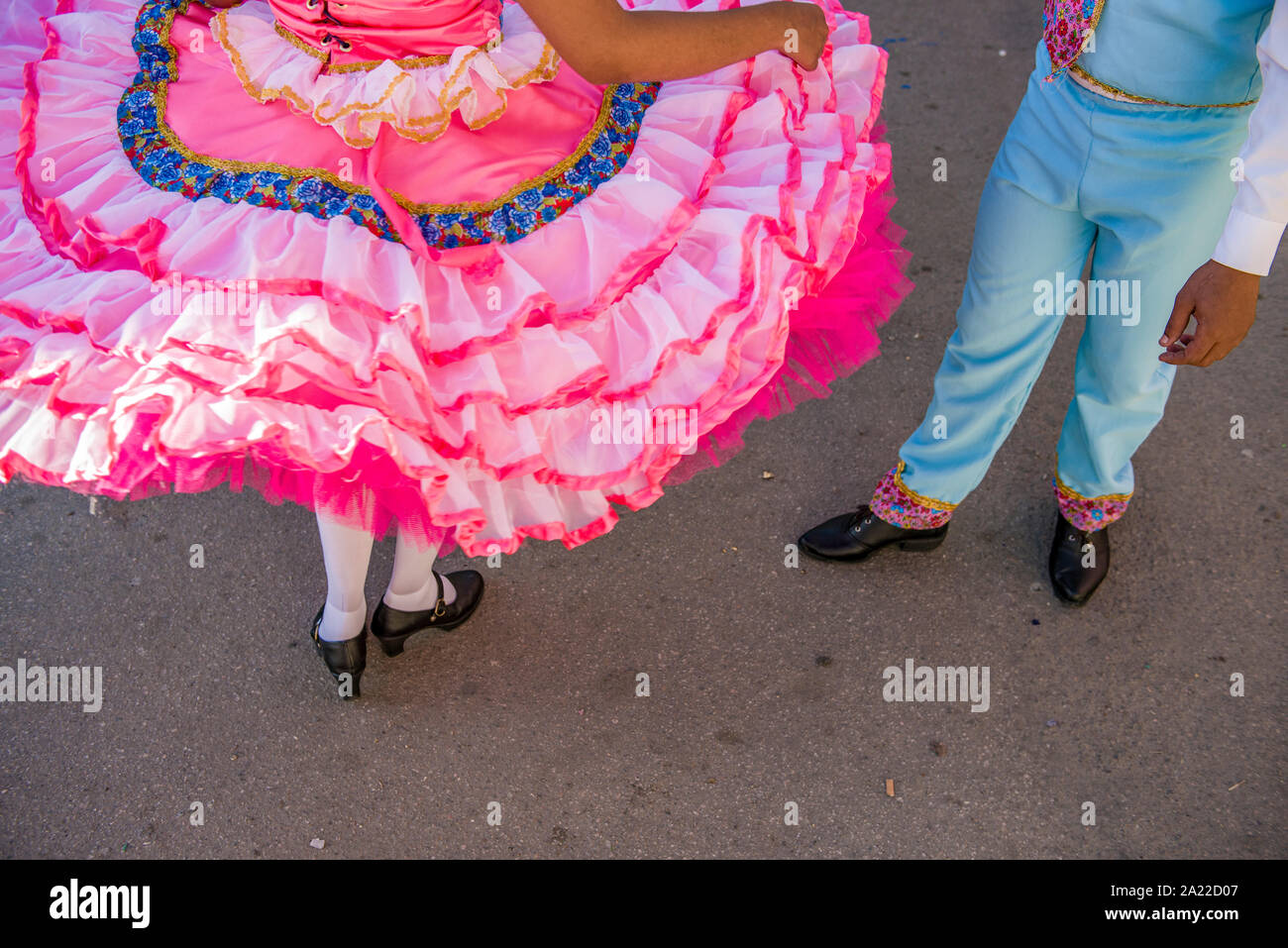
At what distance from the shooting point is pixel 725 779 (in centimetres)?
216

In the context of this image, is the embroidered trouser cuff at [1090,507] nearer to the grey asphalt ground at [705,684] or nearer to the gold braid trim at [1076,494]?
the gold braid trim at [1076,494]

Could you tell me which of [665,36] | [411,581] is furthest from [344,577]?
[665,36]

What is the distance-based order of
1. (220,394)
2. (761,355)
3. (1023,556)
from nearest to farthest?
(220,394) < (761,355) < (1023,556)

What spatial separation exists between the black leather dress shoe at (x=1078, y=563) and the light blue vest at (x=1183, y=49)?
1.04 meters

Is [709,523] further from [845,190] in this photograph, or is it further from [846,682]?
[845,190]

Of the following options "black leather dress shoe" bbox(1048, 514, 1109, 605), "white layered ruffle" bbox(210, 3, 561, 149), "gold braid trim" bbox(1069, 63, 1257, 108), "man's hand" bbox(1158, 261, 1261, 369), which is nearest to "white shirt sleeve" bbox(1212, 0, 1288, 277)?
"man's hand" bbox(1158, 261, 1261, 369)

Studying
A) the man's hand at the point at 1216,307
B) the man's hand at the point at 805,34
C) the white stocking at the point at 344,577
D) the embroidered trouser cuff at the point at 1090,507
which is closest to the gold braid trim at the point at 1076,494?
the embroidered trouser cuff at the point at 1090,507

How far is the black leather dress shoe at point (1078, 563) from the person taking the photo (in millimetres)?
2453

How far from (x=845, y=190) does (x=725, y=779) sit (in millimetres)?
1172

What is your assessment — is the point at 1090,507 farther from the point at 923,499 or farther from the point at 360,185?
the point at 360,185

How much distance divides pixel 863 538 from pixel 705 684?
0.53m

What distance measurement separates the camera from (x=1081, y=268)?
209 centimetres

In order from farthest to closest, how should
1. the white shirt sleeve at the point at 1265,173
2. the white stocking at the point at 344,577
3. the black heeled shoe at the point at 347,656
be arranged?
the black heeled shoe at the point at 347,656 → the white stocking at the point at 344,577 → the white shirt sleeve at the point at 1265,173
